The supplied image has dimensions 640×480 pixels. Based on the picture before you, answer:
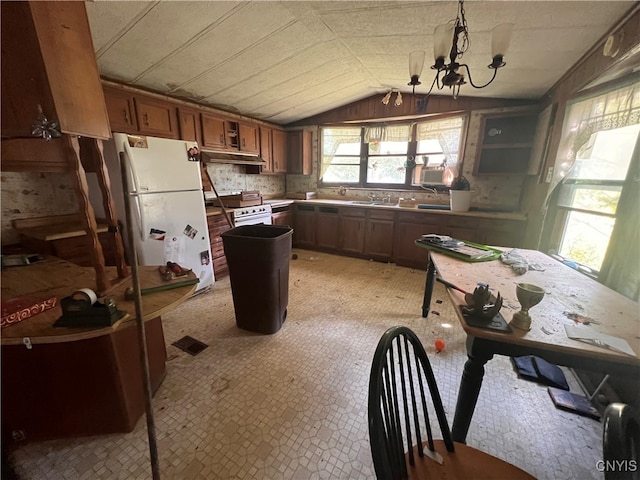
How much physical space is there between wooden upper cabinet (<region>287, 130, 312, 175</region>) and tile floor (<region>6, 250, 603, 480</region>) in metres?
3.10

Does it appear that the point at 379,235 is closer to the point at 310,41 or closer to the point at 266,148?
the point at 266,148

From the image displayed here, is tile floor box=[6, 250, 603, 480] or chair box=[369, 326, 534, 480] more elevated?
chair box=[369, 326, 534, 480]

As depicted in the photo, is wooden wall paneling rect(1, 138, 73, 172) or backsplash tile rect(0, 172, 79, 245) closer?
wooden wall paneling rect(1, 138, 73, 172)

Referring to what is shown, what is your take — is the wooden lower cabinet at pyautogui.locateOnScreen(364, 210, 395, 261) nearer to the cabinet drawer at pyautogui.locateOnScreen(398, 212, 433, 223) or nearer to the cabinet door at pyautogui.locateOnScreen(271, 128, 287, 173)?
the cabinet drawer at pyautogui.locateOnScreen(398, 212, 433, 223)

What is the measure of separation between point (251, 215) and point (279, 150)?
162 centimetres

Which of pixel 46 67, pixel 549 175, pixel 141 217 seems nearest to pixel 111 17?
pixel 46 67

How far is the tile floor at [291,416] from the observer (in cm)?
121

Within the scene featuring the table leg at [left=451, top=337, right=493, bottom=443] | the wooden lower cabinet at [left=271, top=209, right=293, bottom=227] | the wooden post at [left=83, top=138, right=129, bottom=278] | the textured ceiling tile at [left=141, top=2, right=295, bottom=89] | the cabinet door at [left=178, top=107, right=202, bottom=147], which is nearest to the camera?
the table leg at [left=451, top=337, right=493, bottom=443]

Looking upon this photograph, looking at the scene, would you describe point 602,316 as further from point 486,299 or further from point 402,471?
point 402,471

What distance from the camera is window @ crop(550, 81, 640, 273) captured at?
1.60m

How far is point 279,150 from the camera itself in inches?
177

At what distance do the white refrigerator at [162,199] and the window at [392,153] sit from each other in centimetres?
269

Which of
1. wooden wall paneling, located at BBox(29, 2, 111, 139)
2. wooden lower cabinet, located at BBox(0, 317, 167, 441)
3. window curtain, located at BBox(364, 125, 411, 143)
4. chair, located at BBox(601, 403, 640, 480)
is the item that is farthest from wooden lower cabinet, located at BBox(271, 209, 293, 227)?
chair, located at BBox(601, 403, 640, 480)

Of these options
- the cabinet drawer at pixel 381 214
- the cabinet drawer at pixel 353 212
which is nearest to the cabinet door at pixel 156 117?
the cabinet drawer at pixel 353 212
